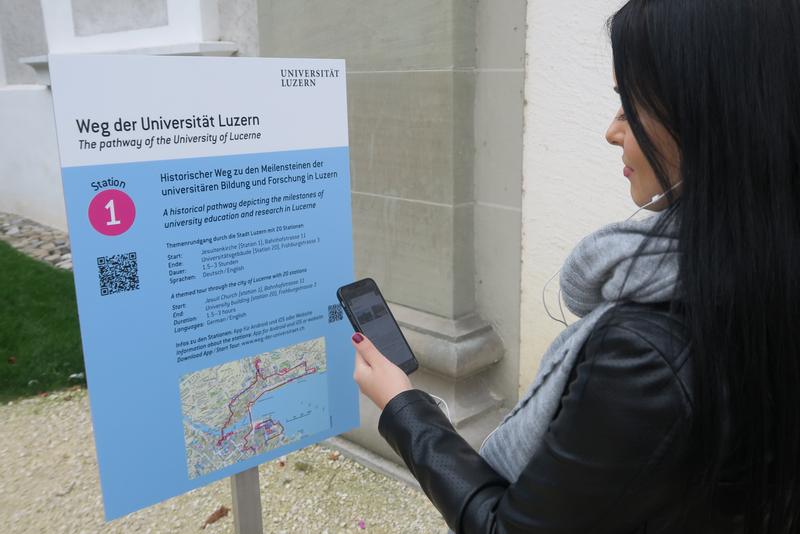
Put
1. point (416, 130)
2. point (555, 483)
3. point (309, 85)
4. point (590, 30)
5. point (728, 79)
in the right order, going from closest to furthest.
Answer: point (728, 79) < point (555, 483) < point (309, 85) < point (590, 30) < point (416, 130)

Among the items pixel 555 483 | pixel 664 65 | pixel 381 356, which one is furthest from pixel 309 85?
pixel 555 483

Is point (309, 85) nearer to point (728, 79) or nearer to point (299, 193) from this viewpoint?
point (299, 193)

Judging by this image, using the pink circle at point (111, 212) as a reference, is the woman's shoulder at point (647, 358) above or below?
below

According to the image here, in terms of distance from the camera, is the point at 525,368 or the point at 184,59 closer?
the point at 184,59

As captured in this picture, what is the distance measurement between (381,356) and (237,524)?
0.77 meters

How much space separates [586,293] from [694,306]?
210mm

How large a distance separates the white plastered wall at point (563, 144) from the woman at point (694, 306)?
1635mm

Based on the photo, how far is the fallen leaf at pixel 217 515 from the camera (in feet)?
9.89

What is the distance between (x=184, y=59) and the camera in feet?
5.23

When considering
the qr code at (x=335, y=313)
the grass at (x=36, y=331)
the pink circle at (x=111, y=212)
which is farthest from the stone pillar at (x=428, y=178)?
the grass at (x=36, y=331)

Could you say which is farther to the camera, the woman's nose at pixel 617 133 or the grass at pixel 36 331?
the grass at pixel 36 331

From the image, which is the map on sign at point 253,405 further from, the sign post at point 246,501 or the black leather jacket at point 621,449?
the black leather jacket at point 621,449

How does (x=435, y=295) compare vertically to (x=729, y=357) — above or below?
below

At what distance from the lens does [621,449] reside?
95cm
